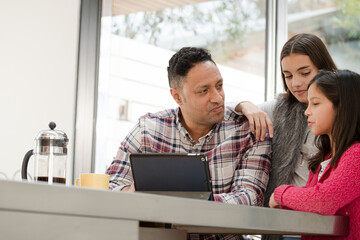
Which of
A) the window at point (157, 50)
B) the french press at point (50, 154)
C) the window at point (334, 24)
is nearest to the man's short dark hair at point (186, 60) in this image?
the french press at point (50, 154)

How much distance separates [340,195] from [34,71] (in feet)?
6.63

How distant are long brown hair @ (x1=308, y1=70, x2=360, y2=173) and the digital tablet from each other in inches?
16.9

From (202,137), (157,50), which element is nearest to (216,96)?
(202,137)

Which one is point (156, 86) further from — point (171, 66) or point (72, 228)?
point (72, 228)

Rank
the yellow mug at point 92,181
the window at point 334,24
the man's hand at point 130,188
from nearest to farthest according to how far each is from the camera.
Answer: the yellow mug at point 92,181 → the man's hand at point 130,188 → the window at point 334,24

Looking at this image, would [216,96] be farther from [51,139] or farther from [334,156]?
[51,139]

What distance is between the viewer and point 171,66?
2314 millimetres

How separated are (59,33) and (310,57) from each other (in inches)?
60.9

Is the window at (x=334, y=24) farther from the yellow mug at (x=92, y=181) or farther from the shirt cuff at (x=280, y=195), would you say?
the yellow mug at (x=92, y=181)

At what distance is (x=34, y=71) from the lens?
9.61ft

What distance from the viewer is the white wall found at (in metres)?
2.83

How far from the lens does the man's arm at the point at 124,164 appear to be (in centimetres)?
204

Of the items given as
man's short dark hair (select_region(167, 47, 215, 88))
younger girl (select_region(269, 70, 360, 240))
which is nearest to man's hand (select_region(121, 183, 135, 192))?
younger girl (select_region(269, 70, 360, 240))

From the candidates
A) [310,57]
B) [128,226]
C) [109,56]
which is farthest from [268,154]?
[109,56]
